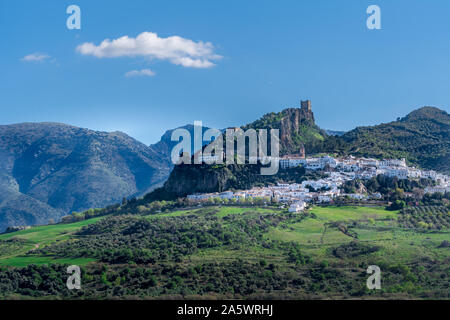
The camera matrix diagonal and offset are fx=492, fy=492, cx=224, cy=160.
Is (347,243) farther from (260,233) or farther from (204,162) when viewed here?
(204,162)

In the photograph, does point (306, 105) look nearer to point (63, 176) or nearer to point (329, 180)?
point (329, 180)

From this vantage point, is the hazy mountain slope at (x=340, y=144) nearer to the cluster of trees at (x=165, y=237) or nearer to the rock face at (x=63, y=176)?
the cluster of trees at (x=165, y=237)

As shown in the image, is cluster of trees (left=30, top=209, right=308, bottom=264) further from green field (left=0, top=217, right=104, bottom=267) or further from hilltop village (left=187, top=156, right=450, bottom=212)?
hilltop village (left=187, top=156, right=450, bottom=212)

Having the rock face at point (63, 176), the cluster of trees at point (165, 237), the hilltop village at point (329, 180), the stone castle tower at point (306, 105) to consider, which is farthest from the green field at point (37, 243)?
the rock face at point (63, 176)
